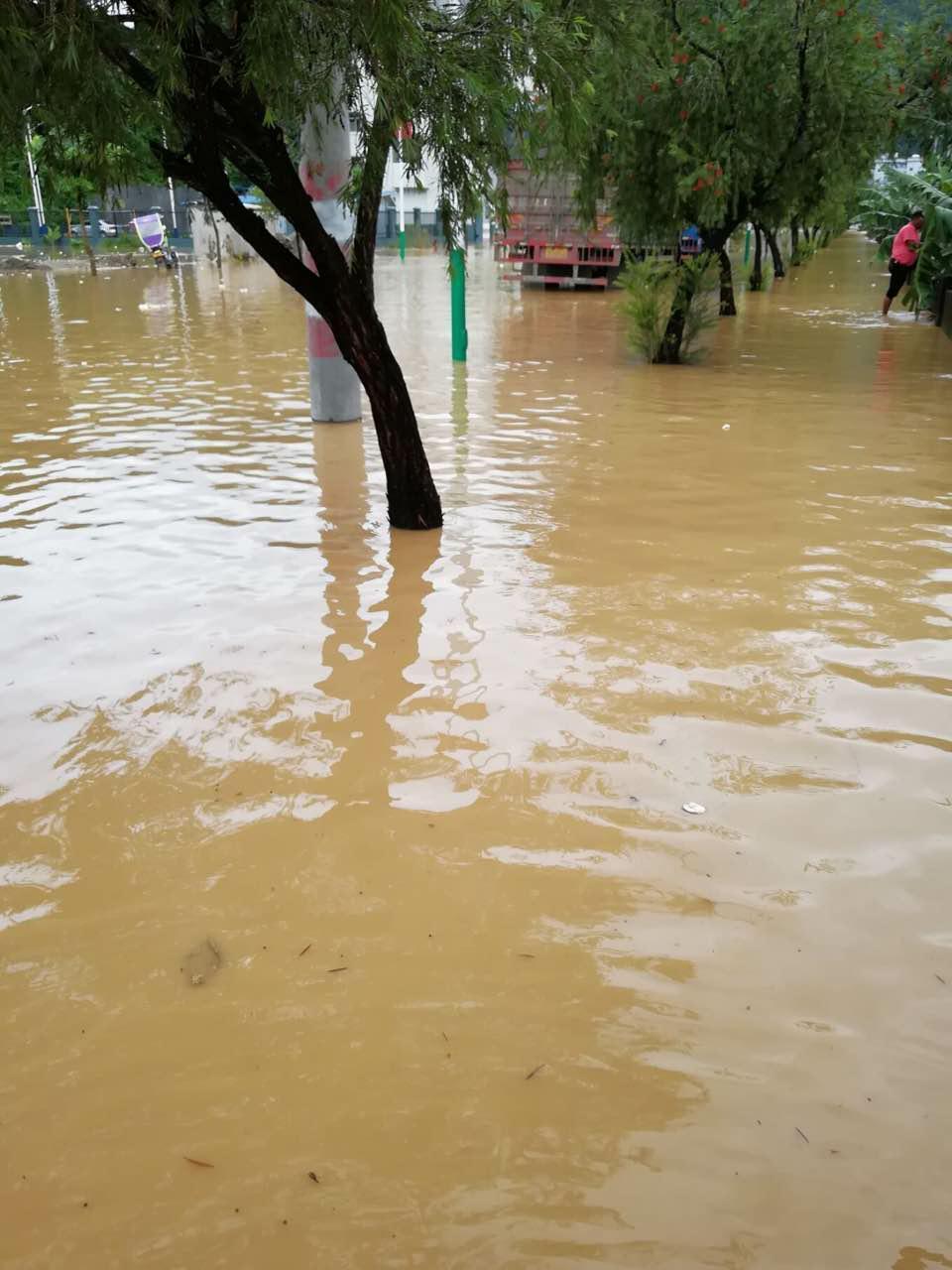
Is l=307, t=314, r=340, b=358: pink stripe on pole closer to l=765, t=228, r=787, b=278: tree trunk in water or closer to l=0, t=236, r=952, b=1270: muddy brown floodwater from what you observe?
l=0, t=236, r=952, b=1270: muddy brown floodwater

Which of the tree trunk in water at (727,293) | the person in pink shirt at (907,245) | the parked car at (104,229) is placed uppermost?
the parked car at (104,229)

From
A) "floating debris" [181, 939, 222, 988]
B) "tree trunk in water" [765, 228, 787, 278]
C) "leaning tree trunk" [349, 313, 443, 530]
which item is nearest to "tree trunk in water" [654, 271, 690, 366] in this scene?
"leaning tree trunk" [349, 313, 443, 530]

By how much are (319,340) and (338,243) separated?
1047 millimetres

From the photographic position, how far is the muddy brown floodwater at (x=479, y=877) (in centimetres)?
261

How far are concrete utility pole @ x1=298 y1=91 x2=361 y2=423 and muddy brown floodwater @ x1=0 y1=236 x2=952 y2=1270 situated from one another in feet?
8.56

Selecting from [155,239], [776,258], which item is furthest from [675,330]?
[155,239]

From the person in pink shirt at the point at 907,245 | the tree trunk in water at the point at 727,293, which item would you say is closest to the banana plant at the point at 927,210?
the person in pink shirt at the point at 907,245

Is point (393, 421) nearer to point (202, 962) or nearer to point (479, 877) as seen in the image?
point (479, 877)

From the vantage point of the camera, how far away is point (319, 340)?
10.7 metres

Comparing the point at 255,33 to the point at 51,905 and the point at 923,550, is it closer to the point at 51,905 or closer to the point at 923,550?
the point at 51,905

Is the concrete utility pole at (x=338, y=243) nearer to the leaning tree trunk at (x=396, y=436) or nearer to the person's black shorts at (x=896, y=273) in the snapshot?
the leaning tree trunk at (x=396, y=436)

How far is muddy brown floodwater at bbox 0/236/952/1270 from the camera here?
8.57 ft

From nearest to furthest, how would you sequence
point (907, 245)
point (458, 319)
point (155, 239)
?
point (458, 319), point (907, 245), point (155, 239)

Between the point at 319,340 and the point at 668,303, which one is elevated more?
the point at 668,303
